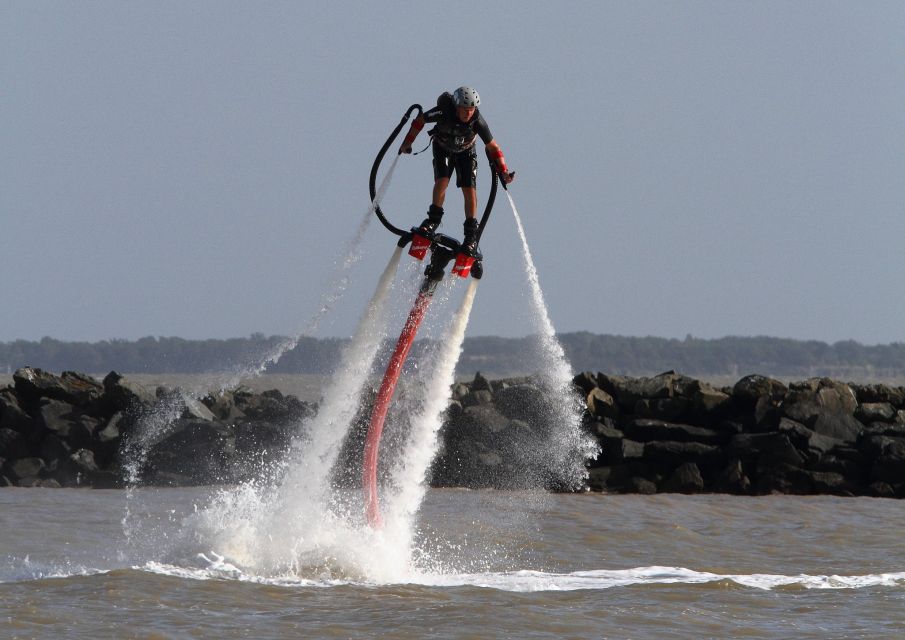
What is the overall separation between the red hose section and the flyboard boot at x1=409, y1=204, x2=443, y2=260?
49 centimetres

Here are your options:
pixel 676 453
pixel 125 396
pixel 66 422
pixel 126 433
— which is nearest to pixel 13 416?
pixel 66 422

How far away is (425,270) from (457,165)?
100 cm

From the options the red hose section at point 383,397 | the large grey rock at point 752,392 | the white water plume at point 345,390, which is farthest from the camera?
the large grey rock at point 752,392

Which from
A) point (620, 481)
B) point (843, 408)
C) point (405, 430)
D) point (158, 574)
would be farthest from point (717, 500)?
point (158, 574)

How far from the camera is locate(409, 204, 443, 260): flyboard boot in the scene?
41.4 ft

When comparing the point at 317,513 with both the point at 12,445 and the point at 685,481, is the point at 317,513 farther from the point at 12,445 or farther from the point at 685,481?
the point at 12,445

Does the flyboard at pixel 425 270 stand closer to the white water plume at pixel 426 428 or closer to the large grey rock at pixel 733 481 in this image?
the white water plume at pixel 426 428

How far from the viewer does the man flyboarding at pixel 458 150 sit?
12492 mm

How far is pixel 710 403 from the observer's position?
862 inches

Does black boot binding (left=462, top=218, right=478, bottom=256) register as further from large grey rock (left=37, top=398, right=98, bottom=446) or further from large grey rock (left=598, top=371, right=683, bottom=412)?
large grey rock (left=37, top=398, right=98, bottom=446)

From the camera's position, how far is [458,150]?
1262 cm

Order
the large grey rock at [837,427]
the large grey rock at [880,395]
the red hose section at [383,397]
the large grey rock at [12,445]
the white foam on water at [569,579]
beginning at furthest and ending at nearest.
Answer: the large grey rock at [880,395] < the large grey rock at [837,427] < the large grey rock at [12,445] < the red hose section at [383,397] < the white foam on water at [569,579]

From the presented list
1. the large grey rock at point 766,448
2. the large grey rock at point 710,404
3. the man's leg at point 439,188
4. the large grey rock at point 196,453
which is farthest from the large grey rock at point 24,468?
the man's leg at point 439,188

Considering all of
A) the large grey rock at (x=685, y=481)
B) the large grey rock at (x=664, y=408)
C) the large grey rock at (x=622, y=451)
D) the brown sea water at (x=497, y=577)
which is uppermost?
the large grey rock at (x=664, y=408)
